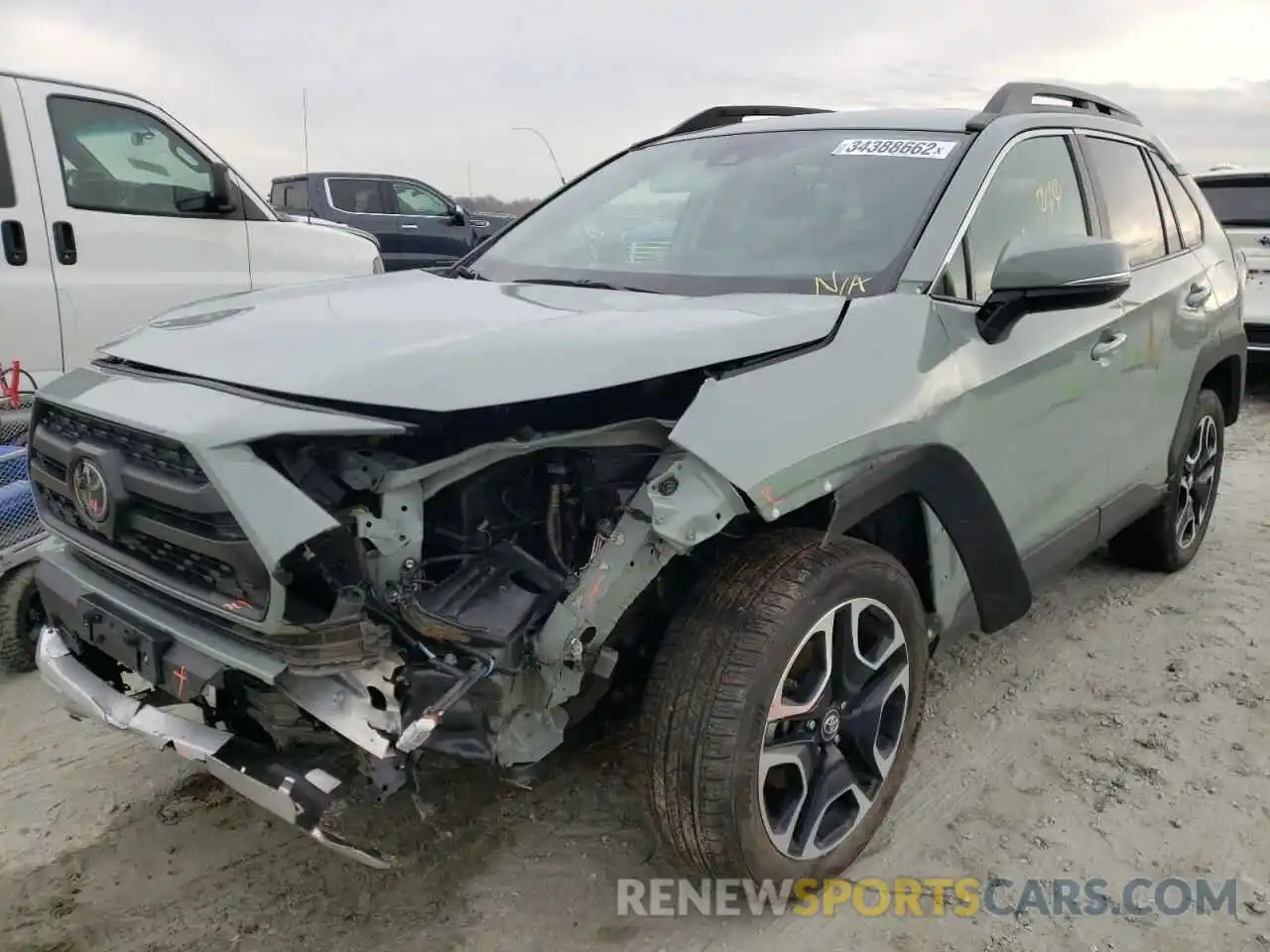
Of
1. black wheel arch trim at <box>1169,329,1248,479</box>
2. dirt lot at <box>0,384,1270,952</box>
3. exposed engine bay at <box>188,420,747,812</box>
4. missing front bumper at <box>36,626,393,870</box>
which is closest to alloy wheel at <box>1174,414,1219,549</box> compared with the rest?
black wheel arch trim at <box>1169,329,1248,479</box>

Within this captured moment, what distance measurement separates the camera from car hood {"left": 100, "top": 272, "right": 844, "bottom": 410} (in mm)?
2049

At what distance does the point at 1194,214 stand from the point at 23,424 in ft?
16.9

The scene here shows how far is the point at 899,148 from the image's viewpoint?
3113 millimetres

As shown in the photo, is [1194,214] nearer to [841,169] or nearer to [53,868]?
[841,169]

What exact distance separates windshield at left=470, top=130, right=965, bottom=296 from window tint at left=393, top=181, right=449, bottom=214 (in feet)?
37.3

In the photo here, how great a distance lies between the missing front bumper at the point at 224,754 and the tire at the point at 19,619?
4.47ft

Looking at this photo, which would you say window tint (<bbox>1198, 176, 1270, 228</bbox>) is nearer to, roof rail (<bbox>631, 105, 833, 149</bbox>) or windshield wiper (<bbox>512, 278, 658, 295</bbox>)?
roof rail (<bbox>631, 105, 833, 149</bbox>)

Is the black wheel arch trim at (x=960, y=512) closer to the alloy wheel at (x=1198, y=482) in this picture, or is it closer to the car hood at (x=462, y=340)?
the car hood at (x=462, y=340)

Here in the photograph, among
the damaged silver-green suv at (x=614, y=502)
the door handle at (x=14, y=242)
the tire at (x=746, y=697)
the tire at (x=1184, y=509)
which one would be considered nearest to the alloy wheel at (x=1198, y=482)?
the tire at (x=1184, y=509)

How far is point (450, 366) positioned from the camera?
207 cm

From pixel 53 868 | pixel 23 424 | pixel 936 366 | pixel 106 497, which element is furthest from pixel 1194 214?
pixel 23 424

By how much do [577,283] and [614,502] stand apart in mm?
932

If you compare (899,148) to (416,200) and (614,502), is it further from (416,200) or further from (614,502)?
(416,200)

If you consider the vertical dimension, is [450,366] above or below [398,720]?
Result: above
